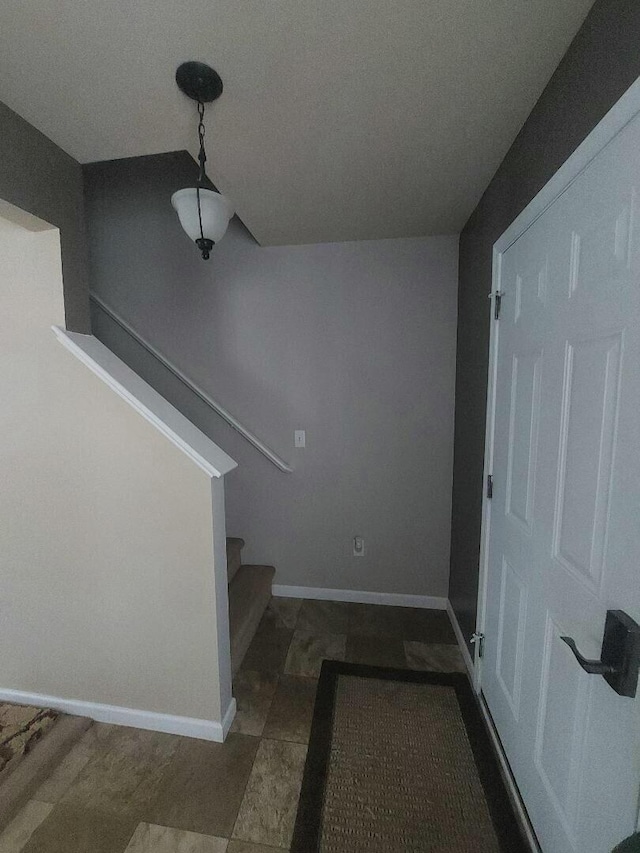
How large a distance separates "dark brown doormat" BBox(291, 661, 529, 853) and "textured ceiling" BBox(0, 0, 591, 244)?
2.31 metres

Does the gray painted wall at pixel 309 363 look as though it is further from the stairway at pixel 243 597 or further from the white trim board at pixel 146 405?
the white trim board at pixel 146 405

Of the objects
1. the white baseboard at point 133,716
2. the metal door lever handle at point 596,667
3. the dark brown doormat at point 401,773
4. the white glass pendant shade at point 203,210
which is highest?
the white glass pendant shade at point 203,210

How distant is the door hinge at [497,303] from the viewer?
4.62 feet

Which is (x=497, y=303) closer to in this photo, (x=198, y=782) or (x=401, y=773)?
(x=401, y=773)

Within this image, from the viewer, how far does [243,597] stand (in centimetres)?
204

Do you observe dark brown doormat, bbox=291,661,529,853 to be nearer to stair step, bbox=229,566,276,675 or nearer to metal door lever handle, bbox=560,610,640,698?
stair step, bbox=229,566,276,675

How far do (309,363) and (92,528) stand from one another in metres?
1.46

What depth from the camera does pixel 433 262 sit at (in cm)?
211

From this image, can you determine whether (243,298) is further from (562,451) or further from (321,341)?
(562,451)

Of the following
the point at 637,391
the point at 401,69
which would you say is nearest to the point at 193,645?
the point at 637,391

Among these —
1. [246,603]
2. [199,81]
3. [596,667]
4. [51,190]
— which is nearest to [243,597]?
[246,603]

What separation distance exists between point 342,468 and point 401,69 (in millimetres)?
1841

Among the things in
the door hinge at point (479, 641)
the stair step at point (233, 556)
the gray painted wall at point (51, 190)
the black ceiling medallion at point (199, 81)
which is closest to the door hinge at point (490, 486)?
the door hinge at point (479, 641)

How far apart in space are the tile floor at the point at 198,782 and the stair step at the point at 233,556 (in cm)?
48
